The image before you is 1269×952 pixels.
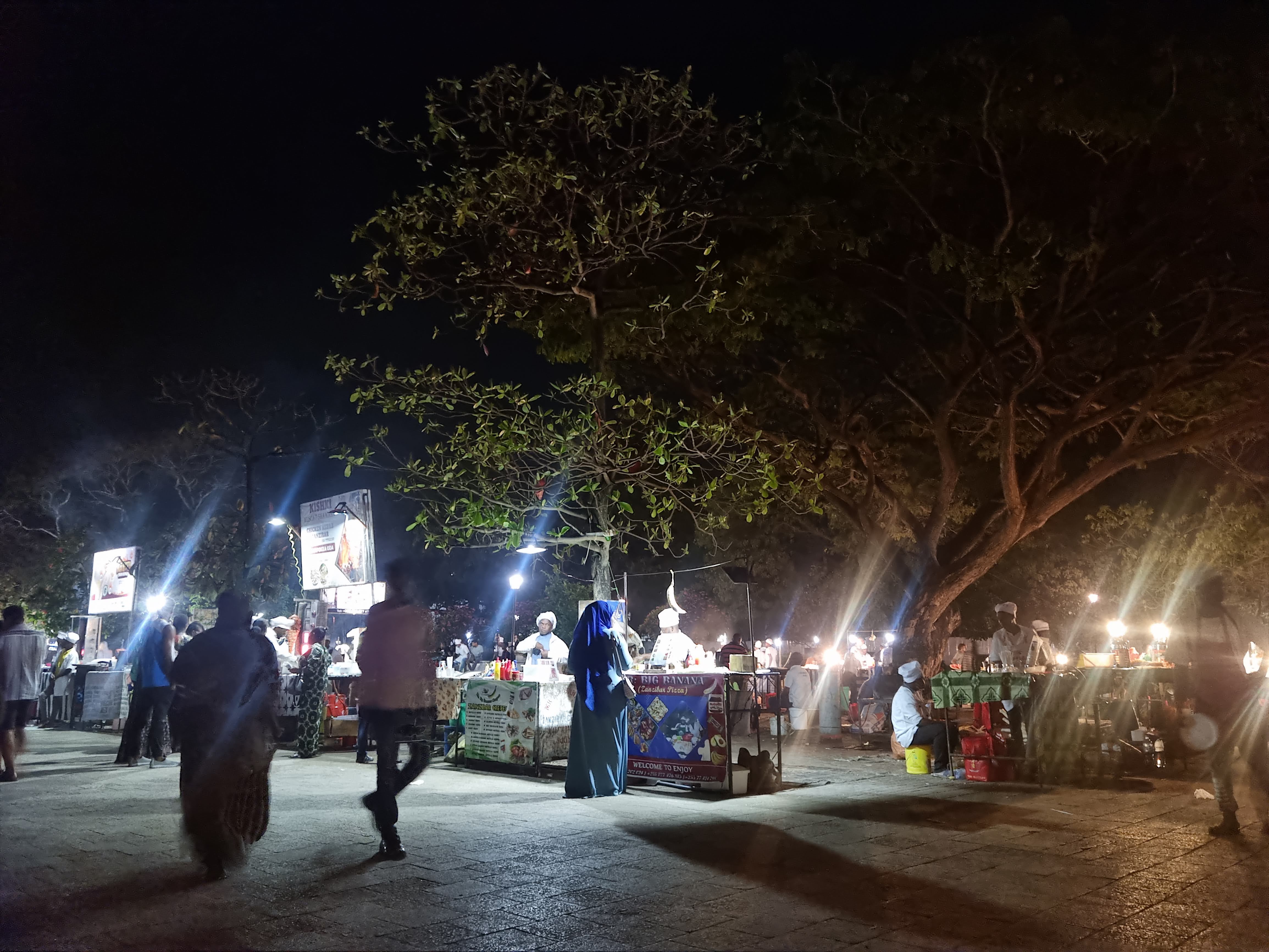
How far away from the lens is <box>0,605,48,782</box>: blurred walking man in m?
10.2

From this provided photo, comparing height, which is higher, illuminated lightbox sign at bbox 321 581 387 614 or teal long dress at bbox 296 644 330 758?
illuminated lightbox sign at bbox 321 581 387 614

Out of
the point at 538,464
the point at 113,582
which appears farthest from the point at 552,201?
the point at 113,582

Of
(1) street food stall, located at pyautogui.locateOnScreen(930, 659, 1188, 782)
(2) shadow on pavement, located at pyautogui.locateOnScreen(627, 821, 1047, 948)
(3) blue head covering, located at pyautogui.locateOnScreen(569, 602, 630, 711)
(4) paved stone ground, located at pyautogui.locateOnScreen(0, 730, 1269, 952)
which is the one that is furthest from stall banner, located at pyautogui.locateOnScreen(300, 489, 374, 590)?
(2) shadow on pavement, located at pyautogui.locateOnScreen(627, 821, 1047, 948)

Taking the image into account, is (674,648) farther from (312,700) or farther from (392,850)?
(392,850)

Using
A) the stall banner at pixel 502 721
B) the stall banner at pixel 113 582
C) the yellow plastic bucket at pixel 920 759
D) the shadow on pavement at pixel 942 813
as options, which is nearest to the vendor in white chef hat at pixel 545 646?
the stall banner at pixel 502 721

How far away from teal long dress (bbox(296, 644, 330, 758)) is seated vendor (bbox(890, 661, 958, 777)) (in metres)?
7.75

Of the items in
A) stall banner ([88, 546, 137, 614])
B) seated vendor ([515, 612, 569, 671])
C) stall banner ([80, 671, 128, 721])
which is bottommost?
stall banner ([80, 671, 128, 721])

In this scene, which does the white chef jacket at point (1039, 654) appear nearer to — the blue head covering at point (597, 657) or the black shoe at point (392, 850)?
the blue head covering at point (597, 657)

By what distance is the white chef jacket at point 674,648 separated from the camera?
11.7 meters

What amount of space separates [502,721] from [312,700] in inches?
138

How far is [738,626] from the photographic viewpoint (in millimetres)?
37906

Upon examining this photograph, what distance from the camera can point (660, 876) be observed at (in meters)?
5.59

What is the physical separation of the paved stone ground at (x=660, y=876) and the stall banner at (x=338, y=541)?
7094 mm

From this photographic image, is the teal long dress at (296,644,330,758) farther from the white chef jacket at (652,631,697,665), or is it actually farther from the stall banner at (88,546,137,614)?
the stall banner at (88,546,137,614)
